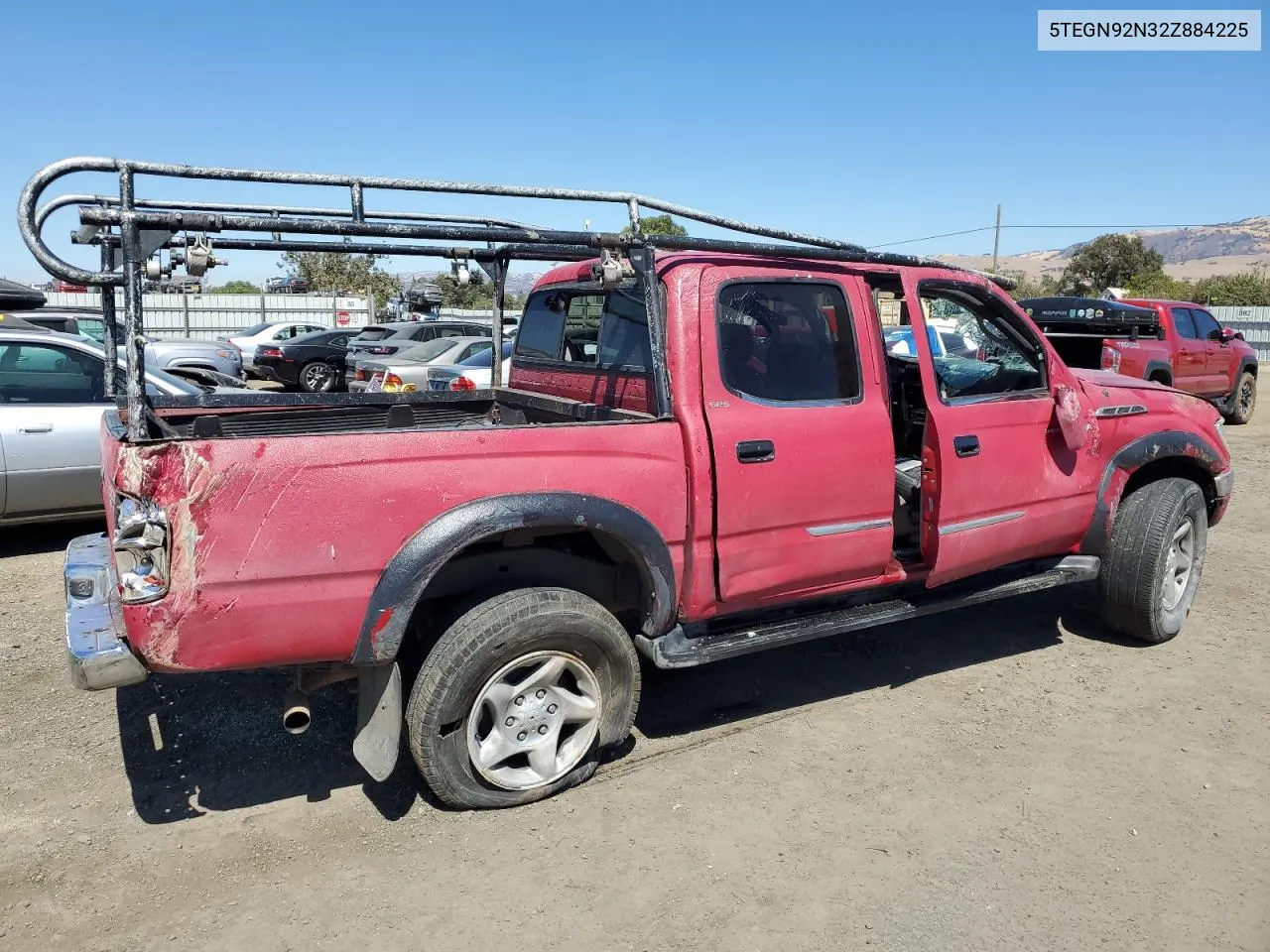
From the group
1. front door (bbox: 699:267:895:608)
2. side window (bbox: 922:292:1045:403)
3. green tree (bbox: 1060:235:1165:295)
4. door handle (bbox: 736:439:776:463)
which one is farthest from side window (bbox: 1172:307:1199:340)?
green tree (bbox: 1060:235:1165:295)

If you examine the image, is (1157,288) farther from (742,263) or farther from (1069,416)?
(742,263)

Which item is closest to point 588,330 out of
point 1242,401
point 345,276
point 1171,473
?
point 1171,473

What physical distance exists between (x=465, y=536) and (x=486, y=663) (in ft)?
1.51

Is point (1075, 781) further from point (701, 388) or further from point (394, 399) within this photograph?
point (394, 399)

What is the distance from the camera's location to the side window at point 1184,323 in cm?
1231

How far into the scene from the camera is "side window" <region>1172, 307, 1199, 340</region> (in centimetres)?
1231

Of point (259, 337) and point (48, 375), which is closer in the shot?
point (48, 375)

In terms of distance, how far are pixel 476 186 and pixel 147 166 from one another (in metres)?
1.10

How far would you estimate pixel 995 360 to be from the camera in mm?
4527

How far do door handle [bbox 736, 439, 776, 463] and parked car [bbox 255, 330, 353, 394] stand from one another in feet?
54.2

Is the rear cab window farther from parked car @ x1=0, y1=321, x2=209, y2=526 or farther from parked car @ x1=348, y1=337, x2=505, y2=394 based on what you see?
parked car @ x1=348, y1=337, x2=505, y2=394

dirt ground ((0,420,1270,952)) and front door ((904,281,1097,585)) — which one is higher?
front door ((904,281,1097,585))

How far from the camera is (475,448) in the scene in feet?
9.78

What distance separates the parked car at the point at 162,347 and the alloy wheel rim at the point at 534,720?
29.2ft
